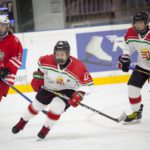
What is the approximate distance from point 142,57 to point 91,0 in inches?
132

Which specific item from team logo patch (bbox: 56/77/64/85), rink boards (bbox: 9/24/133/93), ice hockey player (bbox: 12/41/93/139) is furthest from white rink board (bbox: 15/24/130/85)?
team logo patch (bbox: 56/77/64/85)

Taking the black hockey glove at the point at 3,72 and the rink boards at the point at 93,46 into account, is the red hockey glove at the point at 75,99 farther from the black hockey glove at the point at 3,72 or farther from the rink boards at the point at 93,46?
the rink boards at the point at 93,46

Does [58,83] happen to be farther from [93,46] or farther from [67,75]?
[93,46]

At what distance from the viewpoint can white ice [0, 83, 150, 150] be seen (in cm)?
362

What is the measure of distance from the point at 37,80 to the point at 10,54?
65 cm

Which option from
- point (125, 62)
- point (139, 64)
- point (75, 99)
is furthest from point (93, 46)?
point (75, 99)

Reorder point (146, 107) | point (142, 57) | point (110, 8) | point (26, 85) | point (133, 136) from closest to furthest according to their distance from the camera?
point (133, 136) → point (142, 57) → point (146, 107) → point (26, 85) → point (110, 8)

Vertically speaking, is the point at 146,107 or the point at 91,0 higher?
the point at 91,0

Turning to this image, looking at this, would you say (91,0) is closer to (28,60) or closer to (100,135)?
(28,60)

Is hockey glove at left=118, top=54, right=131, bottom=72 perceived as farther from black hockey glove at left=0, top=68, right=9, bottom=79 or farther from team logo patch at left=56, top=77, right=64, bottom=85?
black hockey glove at left=0, top=68, right=9, bottom=79

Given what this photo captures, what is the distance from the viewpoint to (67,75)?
381 cm

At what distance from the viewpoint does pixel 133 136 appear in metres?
3.83

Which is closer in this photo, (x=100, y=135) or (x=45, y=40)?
(x=100, y=135)

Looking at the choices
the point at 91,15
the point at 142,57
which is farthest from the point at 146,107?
the point at 91,15
